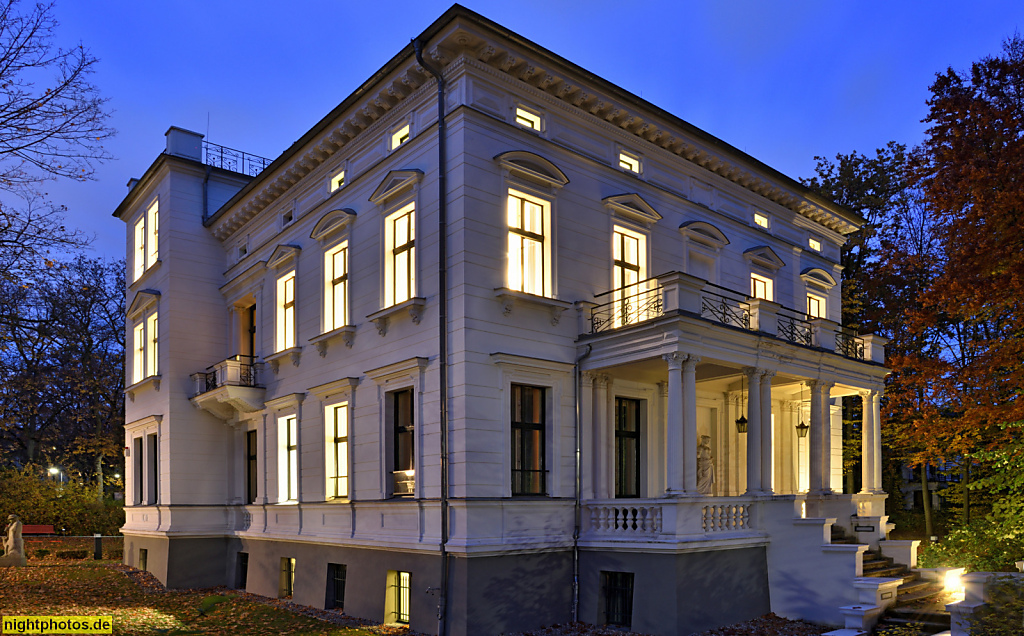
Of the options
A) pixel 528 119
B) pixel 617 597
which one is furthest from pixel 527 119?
pixel 617 597

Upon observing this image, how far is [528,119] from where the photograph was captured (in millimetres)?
16844

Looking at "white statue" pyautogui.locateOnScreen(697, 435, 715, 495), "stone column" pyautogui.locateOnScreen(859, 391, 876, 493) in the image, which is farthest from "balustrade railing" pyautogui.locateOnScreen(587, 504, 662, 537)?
"stone column" pyautogui.locateOnScreen(859, 391, 876, 493)

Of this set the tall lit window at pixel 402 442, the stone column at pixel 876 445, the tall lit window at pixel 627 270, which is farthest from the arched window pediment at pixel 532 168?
the stone column at pixel 876 445

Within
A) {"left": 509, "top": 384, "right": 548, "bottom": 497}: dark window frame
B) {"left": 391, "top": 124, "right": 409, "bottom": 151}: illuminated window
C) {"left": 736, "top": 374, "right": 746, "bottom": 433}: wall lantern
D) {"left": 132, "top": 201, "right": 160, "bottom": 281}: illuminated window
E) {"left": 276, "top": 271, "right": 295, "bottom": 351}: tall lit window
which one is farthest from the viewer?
{"left": 132, "top": 201, "right": 160, "bottom": 281}: illuminated window

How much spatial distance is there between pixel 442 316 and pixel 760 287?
10.2m

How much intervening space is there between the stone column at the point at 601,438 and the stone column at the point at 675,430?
6.73 ft

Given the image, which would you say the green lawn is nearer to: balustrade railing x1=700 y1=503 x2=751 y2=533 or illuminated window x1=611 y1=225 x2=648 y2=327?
balustrade railing x1=700 y1=503 x2=751 y2=533

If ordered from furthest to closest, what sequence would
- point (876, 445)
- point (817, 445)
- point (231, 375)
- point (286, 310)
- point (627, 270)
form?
point (231, 375) → point (286, 310) → point (876, 445) → point (817, 445) → point (627, 270)

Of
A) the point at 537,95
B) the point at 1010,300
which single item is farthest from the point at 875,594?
the point at 537,95

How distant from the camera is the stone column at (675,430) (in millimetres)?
14789

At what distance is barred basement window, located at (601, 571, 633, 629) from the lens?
15578 millimetres

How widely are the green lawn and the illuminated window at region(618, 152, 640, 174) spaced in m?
11.0

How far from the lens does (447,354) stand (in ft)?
50.5

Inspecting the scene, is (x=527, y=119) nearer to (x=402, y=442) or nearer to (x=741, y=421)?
(x=402, y=442)
